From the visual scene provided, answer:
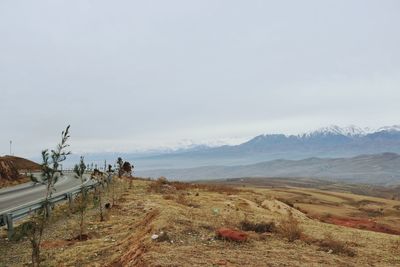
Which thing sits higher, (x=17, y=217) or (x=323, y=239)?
(x=17, y=217)

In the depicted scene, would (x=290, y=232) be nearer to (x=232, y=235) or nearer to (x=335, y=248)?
(x=335, y=248)

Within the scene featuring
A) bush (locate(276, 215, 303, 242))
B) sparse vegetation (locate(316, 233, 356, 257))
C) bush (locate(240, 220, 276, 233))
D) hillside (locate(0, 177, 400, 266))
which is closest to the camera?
hillside (locate(0, 177, 400, 266))

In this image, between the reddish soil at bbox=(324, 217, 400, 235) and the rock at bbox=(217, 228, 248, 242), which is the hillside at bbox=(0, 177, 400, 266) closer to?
the rock at bbox=(217, 228, 248, 242)

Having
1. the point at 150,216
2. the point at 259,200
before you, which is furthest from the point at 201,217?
the point at 259,200

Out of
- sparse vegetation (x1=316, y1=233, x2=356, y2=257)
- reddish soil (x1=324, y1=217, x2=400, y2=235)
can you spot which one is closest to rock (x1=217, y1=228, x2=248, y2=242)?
sparse vegetation (x1=316, y1=233, x2=356, y2=257)

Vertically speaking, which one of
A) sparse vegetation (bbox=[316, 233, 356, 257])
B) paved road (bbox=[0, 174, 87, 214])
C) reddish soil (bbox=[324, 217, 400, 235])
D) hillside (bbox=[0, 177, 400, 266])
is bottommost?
reddish soil (bbox=[324, 217, 400, 235])

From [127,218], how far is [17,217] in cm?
469

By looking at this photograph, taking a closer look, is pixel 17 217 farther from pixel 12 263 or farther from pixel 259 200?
pixel 259 200

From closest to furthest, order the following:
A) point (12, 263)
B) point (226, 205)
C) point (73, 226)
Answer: point (12, 263) < point (73, 226) < point (226, 205)

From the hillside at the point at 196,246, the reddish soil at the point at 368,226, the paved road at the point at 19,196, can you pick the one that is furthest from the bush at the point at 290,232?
the paved road at the point at 19,196

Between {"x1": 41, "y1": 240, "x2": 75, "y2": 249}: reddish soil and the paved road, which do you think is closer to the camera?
{"x1": 41, "y1": 240, "x2": 75, "y2": 249}: reddish soil

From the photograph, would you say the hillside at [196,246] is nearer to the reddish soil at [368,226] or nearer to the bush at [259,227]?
the bush at [259,227]

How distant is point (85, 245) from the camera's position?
15008 millimetres

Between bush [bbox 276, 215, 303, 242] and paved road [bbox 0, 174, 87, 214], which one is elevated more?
paved road [bbox 0, 174, 87, 214]
